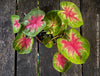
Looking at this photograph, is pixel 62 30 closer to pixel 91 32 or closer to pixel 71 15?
pixel 71 15

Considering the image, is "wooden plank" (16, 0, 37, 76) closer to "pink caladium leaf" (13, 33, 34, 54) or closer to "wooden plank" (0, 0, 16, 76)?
"wooden plank" (0, 0, 16, 76)

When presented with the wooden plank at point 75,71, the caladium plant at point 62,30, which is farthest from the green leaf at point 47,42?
the wooden plank at point 75,71

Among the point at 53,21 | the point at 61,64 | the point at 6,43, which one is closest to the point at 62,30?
the point at 53,21

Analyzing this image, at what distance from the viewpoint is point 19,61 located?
94cm

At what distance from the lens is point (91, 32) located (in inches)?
38.5

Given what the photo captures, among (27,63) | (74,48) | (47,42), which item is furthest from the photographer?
(27,63)

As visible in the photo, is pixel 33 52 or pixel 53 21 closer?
pixel 53 21

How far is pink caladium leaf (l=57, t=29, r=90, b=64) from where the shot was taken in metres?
0.65

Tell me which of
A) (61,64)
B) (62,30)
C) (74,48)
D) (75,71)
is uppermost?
(62,30)

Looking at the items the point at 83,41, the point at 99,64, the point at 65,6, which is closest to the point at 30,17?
the point at 65,6

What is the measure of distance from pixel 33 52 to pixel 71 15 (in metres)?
0.43

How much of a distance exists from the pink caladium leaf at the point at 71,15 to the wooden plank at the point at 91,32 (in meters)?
0.31

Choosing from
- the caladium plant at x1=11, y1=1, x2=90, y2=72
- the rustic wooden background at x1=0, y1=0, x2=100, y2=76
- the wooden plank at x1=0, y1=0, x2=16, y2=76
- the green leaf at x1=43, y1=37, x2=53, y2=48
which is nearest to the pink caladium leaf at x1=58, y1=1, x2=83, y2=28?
the caladium plant at x1=11, y1=1, x2=90, y2=72

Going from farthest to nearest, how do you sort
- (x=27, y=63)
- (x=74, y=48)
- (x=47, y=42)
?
1. (x=27, y=63)
2. (x=47, y=42)
3. (x=74, y=48)
